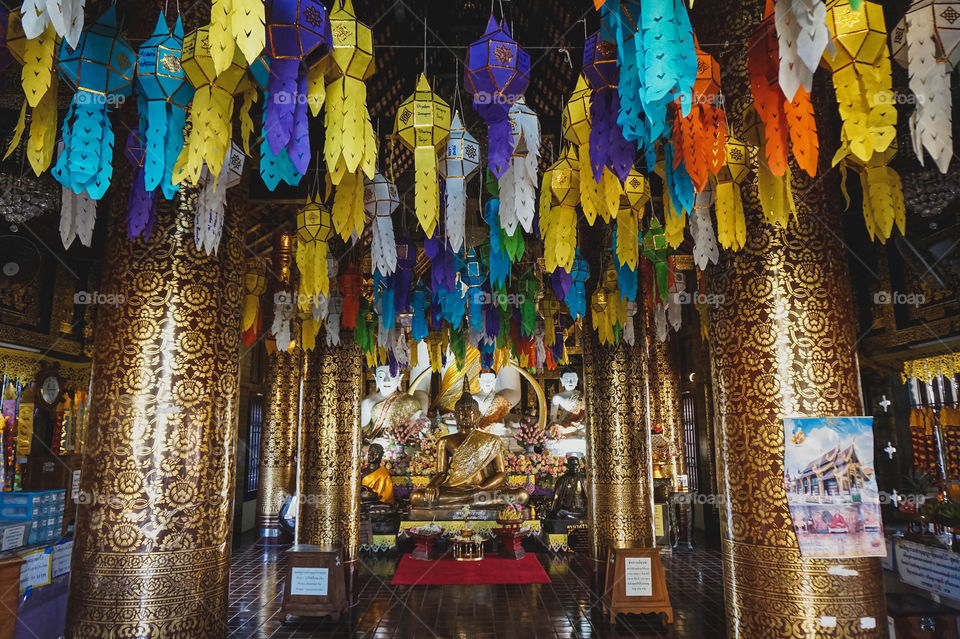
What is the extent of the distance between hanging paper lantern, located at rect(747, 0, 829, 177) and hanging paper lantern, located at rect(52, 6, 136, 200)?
2694 millimetres

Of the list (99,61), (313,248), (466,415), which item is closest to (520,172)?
(313,248)

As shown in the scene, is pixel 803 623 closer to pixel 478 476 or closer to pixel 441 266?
pixel 441 266

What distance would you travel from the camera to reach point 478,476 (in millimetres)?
10375

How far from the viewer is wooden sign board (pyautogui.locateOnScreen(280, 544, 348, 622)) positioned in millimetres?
5691

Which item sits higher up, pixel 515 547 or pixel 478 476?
pixel 478 476

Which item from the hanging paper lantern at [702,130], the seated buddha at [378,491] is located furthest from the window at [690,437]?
the hanging paper lantern at [702,130]

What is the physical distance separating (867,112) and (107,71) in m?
3.09

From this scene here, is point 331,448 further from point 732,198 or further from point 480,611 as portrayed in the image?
point 732,198

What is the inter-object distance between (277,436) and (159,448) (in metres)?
8.90

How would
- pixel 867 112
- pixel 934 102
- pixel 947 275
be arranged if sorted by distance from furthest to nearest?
pixel 947 275 < pixel 867 112 < pixel 934 102

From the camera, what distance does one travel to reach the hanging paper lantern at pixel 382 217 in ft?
12.1

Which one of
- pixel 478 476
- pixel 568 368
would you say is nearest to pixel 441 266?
pixel 478 476

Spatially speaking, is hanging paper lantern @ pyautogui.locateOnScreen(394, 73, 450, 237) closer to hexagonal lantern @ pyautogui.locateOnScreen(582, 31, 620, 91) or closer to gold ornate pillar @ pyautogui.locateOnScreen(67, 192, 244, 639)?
hexagonal lantern @ pyautogui.locateOnScreen(582, 31, 620, 91)

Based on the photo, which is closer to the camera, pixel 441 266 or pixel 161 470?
pixel 161 470
